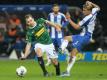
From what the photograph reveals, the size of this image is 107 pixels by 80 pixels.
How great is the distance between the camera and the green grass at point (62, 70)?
1734cm

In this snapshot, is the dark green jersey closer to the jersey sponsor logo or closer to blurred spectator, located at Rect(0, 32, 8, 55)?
the jersey sponsor logo

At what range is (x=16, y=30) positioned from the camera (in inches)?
1097

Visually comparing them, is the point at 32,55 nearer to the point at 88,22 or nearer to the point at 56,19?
the point at 56,19

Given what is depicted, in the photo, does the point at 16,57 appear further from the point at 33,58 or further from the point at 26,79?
the point at 26,79

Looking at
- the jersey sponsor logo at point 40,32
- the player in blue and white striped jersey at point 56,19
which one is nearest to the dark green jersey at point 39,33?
the jersey sponsor logo at point 40,32

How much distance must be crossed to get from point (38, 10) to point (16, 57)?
3092 millimetres

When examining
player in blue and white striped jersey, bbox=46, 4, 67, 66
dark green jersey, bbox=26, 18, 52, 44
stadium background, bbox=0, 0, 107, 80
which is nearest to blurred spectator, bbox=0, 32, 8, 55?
stadium background, bbox=0, 0, 107, 80

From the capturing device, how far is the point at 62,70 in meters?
20.5

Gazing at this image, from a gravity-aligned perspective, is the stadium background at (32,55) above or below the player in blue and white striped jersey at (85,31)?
below

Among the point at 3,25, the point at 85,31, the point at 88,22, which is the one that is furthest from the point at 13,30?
the point at 88,22

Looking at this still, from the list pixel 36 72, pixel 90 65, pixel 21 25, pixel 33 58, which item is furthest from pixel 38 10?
pixel 36 72

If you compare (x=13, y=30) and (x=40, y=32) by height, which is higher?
(x=40, y=32)

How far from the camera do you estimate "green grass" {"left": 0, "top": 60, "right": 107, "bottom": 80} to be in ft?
56.9

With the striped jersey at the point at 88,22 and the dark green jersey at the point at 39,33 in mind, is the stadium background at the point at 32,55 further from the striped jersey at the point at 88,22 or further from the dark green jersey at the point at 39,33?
the striped jersey at the point at 88,22
